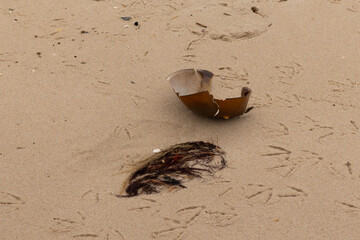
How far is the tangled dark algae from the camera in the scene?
297 centimetres

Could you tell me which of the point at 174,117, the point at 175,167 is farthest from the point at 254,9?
the point at 175,167

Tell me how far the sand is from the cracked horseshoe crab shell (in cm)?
9

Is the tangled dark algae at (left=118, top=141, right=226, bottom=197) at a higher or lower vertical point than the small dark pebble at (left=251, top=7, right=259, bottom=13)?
lower

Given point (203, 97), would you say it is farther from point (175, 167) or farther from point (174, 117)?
point (175, 167)

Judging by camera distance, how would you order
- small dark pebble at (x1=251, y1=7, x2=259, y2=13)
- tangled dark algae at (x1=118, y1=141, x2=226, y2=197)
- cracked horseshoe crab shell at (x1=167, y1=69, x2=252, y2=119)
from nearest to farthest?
tangled dark algae at (x1=118, y1=141, x2=226, y2=197), cracked horseshoe crab shell at (x1=167, y1=69, x2=252, y2=119), small dark pebble at (x1=251, y1=7, x2=259, y2=13)

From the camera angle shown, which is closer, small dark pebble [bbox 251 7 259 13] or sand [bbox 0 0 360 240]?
sand [bbox 0 0 360 240]

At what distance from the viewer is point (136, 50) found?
4.34m

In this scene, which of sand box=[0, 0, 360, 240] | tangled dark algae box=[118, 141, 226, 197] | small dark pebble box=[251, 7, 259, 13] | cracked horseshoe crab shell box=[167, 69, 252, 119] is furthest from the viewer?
small dark pebble box=[251, 7, 259, 13]

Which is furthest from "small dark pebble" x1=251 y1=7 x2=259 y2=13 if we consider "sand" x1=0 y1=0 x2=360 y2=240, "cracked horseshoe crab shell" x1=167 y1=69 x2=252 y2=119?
"cracked horseshoe crab shell" x1=167 y1=69 x2=252 y2=119

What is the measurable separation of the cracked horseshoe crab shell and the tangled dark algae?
255mm

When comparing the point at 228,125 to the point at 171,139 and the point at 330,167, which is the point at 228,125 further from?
the point at 330,167

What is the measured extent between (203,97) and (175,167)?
52 cm

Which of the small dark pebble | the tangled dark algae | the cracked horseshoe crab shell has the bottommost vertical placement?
the tangled dark algae

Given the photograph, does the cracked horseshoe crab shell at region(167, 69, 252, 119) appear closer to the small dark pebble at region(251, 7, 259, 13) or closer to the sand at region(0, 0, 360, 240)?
the sand at region(0, 0, 360, 240)
